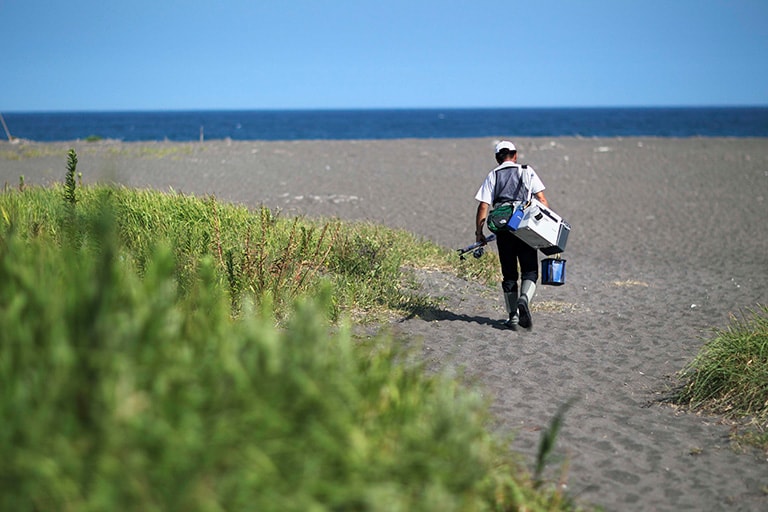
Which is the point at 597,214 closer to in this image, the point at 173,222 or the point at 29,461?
the point at 173,222

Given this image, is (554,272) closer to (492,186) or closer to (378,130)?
(492,186)

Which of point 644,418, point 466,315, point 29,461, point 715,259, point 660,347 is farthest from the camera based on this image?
point 715,259

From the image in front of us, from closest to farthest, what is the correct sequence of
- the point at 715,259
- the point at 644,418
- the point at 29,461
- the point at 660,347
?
the point at 29,461 < the point at 644,418 < the point at 660,347 < the point at 715,259

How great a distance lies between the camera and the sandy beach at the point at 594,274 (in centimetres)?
483

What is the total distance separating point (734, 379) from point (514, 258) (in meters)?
2.40

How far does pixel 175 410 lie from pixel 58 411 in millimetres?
356

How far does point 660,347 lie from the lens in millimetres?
7586

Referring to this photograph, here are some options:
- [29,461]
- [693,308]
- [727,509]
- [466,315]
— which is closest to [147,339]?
[29,461]

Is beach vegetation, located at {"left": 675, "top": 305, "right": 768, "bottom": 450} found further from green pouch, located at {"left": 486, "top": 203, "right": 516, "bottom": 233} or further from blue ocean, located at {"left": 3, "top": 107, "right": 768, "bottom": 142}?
blue ocean, located at {"left": 3, "top": 107, "right": 768, "bottom": 142}

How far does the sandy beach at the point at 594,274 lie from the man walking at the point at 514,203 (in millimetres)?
296

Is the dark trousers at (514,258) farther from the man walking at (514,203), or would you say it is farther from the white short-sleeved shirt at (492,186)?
the white short-sleeved shirt at (492,186)

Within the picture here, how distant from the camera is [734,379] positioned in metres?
5.74

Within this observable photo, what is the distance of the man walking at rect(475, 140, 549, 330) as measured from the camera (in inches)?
292

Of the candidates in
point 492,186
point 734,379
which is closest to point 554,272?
point 492,186
